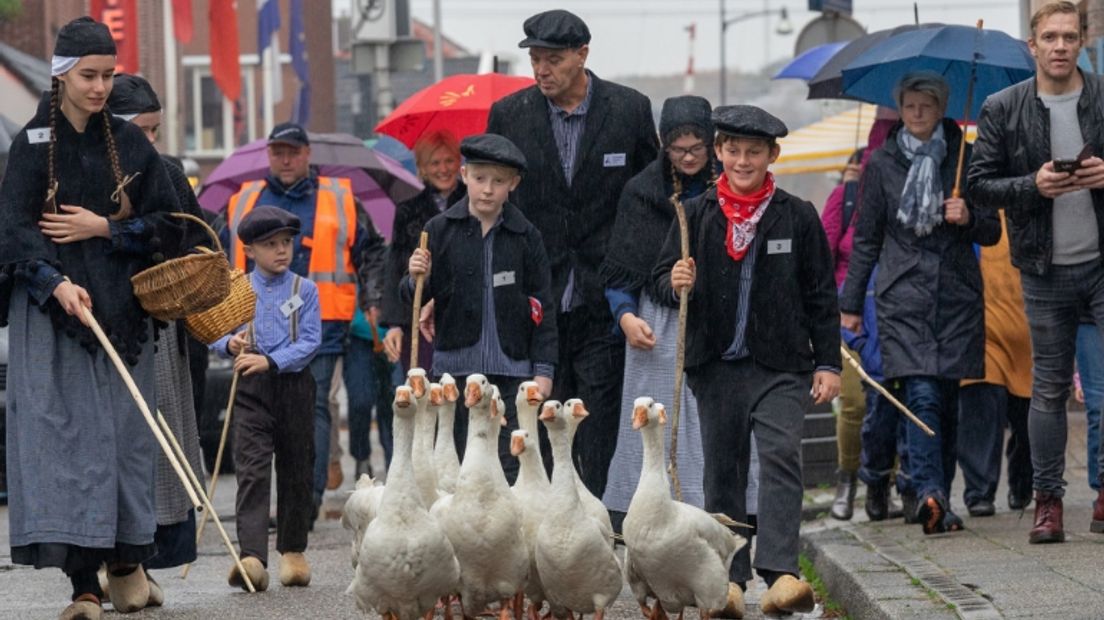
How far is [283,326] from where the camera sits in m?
11.1

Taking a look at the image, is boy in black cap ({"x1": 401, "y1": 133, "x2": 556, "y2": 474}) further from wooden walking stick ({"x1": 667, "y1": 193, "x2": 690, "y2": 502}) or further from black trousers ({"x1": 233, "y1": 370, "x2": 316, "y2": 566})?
wooden walking stick ({"x1": 667, "y1": 193, "x2": 690, "y2": 502})

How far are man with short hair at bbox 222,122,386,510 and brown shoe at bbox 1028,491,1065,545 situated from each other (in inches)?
172

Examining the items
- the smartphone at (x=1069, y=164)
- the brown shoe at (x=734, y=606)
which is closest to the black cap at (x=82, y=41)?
the brown shoe at (x=734, y=606)

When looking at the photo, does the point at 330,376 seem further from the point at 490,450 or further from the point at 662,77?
the point at 662,77

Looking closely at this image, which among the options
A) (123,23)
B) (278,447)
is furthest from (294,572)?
(123,23)

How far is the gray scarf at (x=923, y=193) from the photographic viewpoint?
11164mm

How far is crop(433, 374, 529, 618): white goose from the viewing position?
27.2 feet

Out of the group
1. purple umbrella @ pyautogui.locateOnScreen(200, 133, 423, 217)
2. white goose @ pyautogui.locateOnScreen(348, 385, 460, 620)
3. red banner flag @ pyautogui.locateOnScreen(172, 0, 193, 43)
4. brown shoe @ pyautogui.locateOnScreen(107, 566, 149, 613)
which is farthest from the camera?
red banner flag @ pyautogui.locateOnScreen(172, 0, 193, 43)

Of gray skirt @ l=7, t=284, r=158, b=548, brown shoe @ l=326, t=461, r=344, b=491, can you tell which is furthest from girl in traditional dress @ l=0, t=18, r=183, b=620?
brown shoe @ l=326, t=461, r=344, b=491

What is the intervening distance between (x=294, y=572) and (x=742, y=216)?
262 cm

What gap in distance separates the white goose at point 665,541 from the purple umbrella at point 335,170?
23.5 feet

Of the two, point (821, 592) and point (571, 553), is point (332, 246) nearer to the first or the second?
point (821, 592)

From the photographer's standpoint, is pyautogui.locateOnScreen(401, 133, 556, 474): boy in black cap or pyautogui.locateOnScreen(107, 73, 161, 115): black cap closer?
pyautogui.locateOnScreen(401, 133, 556, 474): boy in black cap

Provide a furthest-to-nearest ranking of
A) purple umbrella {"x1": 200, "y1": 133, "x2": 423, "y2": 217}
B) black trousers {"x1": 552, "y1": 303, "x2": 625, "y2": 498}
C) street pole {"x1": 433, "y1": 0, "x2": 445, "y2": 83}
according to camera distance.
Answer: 1. street pole {"x1": 433, "y1": 0, "x2": 445, "y2": 83}
2. purple umbrella {"x1": 200, "y1": 133, "x2": 423, "y2": 217}
3. black trousers {"x1": 552, "y1": 303, "x2": 625, "y2": 498}
